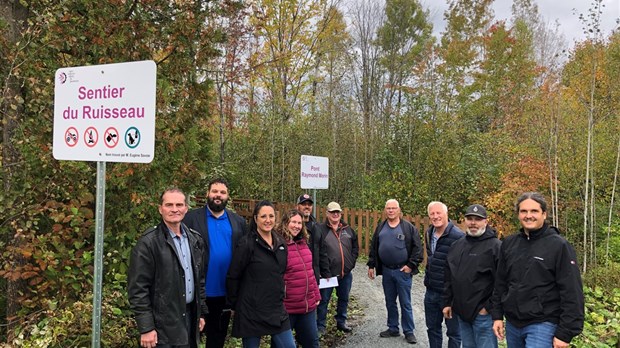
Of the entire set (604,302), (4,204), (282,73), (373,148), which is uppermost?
(282,73)

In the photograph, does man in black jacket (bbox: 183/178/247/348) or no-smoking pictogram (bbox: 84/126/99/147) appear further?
man in black jacket (bbox: 183/178/247/348)

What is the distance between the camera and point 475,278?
3.78 m

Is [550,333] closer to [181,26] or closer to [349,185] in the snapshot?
[181,26]

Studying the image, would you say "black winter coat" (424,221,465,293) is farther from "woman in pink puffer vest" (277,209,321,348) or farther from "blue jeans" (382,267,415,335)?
"woman in pink puffer vest" (277,209,321,348)

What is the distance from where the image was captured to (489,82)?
69.3 ft

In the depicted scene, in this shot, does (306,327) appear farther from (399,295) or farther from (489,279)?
(399,295)

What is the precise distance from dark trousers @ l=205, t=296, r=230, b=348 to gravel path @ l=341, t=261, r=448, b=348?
1.86 metres

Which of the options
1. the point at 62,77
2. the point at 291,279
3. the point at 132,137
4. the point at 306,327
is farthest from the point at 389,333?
A: the point at 62,77

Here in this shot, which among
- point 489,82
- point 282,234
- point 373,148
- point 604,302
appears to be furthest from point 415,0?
point 282,234

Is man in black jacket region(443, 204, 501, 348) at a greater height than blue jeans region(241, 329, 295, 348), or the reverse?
man in black jacket region(443, 204, 501, 348)

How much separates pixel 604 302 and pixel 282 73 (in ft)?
42.9

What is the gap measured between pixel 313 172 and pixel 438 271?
2.84m

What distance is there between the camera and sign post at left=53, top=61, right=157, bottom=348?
2.44 meters

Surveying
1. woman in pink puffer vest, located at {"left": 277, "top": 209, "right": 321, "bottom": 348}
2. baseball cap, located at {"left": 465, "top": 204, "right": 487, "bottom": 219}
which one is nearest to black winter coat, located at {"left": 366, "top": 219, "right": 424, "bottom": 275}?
baseball cap, located at {"left": 465, "top": 204, "right": 487, "bottom": 219}
